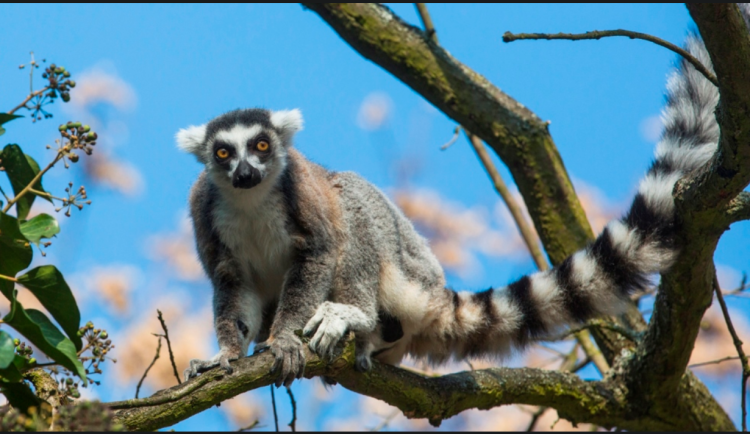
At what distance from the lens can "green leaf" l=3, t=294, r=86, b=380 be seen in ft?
7.94

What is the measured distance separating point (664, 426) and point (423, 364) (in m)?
1.93

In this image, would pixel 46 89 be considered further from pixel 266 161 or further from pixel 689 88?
pixel 689 88

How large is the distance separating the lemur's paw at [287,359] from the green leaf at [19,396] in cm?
125

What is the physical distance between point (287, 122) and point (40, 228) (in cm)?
270

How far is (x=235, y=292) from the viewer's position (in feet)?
14.8

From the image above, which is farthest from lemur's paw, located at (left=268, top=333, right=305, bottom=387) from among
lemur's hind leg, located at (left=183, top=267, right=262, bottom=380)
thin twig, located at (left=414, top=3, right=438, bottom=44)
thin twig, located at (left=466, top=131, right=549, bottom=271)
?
thin twig, located at (left=414, top=3, right=438, bottom=44)

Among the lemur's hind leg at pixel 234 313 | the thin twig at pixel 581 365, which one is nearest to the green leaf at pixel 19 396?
the lemur's hind leg at pixel 234 313

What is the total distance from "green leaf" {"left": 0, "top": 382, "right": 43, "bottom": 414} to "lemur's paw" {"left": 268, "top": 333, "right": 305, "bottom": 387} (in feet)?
4.11

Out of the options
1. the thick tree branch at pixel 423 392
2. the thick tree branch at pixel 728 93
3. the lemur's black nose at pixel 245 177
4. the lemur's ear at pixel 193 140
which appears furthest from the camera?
the lemur's ear at pixel 193 140

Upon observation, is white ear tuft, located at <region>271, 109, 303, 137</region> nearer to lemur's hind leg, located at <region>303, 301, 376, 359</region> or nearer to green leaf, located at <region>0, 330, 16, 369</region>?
lemur's hind leg, located at <region>303, 301, 376, 359</region>

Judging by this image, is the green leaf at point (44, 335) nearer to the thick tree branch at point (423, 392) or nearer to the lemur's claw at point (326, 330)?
the thick tree branch at point (423, 392)

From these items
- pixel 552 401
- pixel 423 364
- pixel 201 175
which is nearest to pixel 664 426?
pixel 552 401

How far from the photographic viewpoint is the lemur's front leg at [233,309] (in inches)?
169

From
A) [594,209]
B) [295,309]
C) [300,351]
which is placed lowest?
[300,351]
